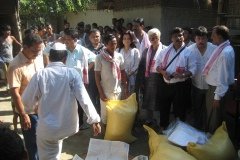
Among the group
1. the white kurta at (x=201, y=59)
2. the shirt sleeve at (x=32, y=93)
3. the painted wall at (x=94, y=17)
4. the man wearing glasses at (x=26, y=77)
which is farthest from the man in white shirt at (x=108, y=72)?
the painted wall at (x=94, y=17)

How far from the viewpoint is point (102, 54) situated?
519 cm

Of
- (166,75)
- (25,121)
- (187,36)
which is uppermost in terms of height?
(187,36)

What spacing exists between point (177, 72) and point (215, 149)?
136cm

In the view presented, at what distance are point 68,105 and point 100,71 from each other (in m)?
1.81

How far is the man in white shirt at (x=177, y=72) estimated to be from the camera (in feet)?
16.8

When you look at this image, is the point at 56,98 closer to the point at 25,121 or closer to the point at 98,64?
the point at 25,121

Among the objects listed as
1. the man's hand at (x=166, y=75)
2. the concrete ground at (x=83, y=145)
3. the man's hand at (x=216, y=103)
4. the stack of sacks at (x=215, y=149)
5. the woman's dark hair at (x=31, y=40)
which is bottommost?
the concrete ground at (x=83, y=145)

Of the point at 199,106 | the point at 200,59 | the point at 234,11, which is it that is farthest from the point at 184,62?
the point at 234,11

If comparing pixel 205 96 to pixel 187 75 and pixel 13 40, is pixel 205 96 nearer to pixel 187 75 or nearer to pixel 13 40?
pixel 187 75

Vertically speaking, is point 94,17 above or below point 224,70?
above

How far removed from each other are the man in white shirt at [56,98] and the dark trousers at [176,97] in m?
2.01

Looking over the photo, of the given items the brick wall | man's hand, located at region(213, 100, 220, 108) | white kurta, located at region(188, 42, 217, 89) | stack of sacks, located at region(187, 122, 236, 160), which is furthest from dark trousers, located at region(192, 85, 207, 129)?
the brick wall

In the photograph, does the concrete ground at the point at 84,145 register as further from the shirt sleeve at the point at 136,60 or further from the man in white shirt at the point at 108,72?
the shirt sleeve at the point at 136,60

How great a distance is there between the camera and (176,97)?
5.27 meters
